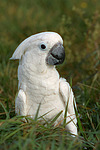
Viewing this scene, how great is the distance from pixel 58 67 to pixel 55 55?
3.53ft

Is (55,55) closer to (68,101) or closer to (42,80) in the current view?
(42,80)

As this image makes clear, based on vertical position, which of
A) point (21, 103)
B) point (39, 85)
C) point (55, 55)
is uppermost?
point (55, 55)

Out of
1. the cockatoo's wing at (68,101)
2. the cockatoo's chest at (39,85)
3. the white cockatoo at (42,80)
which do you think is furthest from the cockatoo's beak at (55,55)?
the cockatoo's wing at (68,101)

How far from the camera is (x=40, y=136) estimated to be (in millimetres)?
1942

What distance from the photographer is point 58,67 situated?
2.97m

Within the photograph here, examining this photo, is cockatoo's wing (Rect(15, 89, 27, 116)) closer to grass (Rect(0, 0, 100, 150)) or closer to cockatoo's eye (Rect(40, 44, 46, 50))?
grass (Rect(0, 0, 100, 150))

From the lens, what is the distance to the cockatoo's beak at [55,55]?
1.89 meters

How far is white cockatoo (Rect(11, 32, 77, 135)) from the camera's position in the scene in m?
1.91

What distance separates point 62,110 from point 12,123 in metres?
0.43

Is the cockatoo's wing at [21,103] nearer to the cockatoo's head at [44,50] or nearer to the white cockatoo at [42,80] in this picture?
the white cockatoo at [42,80]

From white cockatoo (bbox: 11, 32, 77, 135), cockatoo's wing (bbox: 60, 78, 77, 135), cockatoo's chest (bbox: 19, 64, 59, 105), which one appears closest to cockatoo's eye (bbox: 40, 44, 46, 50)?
white cockatoo (bbox: 11, 32, 77, 135)

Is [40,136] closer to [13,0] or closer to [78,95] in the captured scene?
[78,95]

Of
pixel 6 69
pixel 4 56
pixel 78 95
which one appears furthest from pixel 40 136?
pixel 4 56

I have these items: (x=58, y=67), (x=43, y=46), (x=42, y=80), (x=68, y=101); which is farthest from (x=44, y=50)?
(x=58, y=67)
